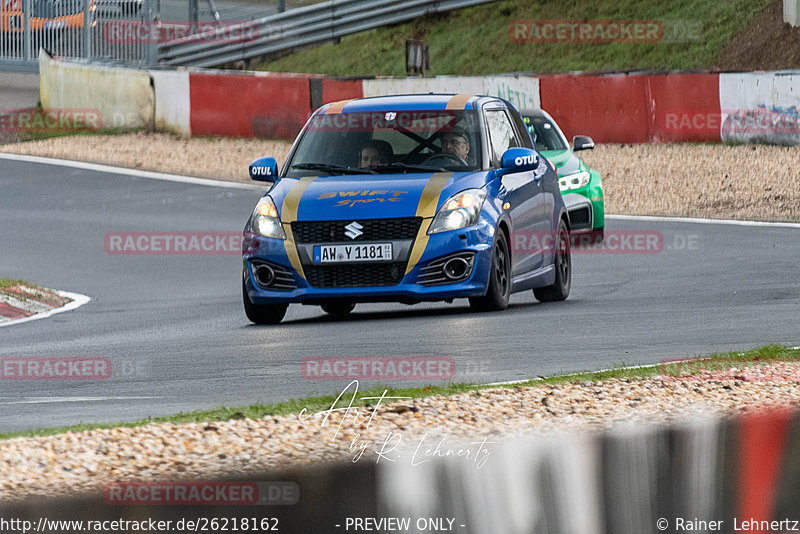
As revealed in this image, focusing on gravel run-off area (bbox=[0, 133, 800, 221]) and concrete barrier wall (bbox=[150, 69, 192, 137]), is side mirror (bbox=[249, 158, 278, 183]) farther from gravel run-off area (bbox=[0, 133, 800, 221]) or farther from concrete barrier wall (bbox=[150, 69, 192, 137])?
concrete barrier wall (bbox=[150, 69, 192, 137])

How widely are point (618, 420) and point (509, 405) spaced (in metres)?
1.14

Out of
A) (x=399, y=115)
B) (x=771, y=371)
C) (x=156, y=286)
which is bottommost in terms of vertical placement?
(x=156, y=286)

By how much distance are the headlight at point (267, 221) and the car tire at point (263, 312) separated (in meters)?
0.57

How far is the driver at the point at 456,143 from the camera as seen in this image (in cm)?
1304

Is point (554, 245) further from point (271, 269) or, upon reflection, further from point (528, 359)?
point (528, 359)

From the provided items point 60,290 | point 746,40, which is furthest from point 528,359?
point 746,40

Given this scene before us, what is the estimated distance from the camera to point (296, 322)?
1347 centimetres

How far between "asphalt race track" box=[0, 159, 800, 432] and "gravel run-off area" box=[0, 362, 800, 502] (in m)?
1.57

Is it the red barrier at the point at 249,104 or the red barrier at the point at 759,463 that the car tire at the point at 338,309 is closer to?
the red barrier at the point at 759,463

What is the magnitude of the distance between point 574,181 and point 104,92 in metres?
16.1

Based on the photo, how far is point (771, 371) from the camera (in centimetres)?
848

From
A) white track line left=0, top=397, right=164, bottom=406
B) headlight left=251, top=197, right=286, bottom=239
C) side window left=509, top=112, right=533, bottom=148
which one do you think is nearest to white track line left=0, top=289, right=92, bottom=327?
headlight left=251, top=197, right=286, bottom=239

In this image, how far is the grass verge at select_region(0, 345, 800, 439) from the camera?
709 cm

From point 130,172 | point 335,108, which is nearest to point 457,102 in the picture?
point 335,108
